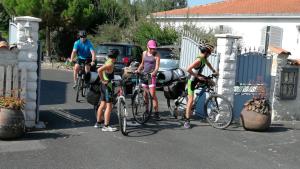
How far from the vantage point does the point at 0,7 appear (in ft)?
105

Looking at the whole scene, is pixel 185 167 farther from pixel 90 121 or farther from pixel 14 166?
pixel 90 121

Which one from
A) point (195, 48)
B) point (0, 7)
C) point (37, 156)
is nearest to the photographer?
point (37, 156)

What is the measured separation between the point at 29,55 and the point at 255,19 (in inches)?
825

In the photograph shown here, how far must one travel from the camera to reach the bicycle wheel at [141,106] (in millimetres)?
9039

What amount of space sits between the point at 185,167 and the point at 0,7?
2848cm

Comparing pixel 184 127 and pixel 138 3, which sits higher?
pixel 138 3

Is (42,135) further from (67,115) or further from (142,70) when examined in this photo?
(142,70)

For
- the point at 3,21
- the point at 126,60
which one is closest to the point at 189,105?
the point at 126,60

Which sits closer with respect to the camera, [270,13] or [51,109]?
[51,109]

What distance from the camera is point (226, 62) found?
1000 cm

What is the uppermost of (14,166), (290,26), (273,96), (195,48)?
(290,26)

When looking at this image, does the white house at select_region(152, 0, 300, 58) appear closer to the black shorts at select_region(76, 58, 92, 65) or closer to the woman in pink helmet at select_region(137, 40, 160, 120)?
the black shorts at select_region(76, 58, 92, 65)

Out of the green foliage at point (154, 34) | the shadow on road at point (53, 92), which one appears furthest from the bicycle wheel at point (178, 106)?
the green foliage at point (154, 34)

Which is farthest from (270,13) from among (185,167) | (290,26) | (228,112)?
(185,167)
